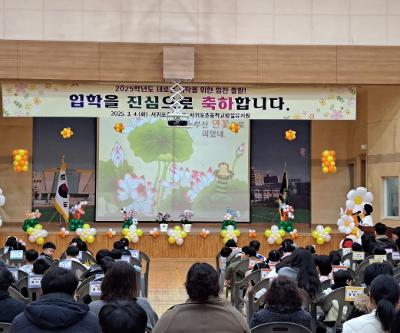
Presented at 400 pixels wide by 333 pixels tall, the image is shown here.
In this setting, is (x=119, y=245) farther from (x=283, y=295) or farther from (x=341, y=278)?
(x=283, y=295)

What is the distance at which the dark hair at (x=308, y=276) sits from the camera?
5.85 meters

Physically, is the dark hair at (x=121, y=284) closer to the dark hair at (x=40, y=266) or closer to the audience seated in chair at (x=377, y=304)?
the audience seated in chair at (x=377, y=304)

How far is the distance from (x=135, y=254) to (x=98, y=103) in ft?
15.9

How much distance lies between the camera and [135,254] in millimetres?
9273

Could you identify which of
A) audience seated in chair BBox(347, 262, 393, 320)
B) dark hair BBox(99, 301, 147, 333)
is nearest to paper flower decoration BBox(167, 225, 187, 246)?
audience seated in chair BBox(347, 262, 393, 320)

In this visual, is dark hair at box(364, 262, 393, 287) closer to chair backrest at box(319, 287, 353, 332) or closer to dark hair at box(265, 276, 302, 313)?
dark hair at box(265, 276, 302, 313)

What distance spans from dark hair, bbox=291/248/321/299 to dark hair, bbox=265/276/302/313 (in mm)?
1617

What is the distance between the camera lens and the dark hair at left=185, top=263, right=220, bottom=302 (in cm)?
357

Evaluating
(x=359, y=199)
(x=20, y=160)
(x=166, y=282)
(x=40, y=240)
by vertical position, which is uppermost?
(x=20, y=160)

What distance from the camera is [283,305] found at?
421cm

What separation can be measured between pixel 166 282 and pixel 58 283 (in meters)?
8.45

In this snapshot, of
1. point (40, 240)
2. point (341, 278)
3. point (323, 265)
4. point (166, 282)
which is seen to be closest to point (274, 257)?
point (323, 265)

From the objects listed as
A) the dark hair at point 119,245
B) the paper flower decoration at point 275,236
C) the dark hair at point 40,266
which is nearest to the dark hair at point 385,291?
the dark hair at point 40,266

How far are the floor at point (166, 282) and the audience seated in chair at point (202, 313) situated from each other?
5.47m
